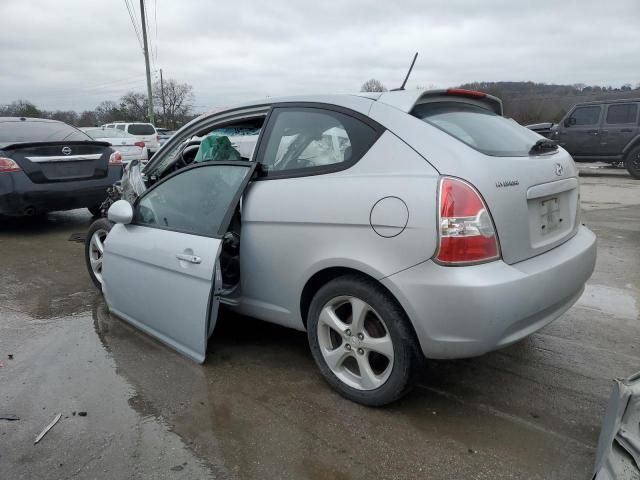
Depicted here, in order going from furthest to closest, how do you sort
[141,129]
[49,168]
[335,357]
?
[141,129], [49,168], [335,357]

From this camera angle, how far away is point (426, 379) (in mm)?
3035

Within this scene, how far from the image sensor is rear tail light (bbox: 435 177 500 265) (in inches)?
89.5

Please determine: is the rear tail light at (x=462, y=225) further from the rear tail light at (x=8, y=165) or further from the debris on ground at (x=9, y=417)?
the rear tail light at (x=8, y=165)

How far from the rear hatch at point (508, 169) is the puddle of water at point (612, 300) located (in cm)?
145

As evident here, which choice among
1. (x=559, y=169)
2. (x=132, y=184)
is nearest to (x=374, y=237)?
(x=559, y=169)

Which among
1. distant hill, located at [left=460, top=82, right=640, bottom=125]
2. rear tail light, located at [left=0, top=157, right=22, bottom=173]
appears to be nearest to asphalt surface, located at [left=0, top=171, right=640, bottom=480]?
rear tail light, located at [left=0, top=157, right=22, bottom=173]

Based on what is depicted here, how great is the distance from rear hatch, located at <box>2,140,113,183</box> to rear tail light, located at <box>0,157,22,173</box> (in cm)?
4

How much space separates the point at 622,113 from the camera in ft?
44.3

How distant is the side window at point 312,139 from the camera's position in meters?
2.71

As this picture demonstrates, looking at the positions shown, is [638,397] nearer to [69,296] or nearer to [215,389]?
[215,389]

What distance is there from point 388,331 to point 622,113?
548 inches

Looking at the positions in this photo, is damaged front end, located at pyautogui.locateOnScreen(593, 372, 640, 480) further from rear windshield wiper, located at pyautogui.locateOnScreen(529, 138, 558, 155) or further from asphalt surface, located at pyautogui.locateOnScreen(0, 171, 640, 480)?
rear windshield wiper, located at pyautogui.locateOnScreen(529, 138, 558, 155)

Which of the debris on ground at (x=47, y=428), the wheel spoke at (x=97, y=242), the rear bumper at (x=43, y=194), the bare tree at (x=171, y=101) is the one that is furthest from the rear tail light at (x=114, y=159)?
the bare tree at (x=171, y=101)

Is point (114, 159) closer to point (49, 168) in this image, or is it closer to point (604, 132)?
point (49, 168)
